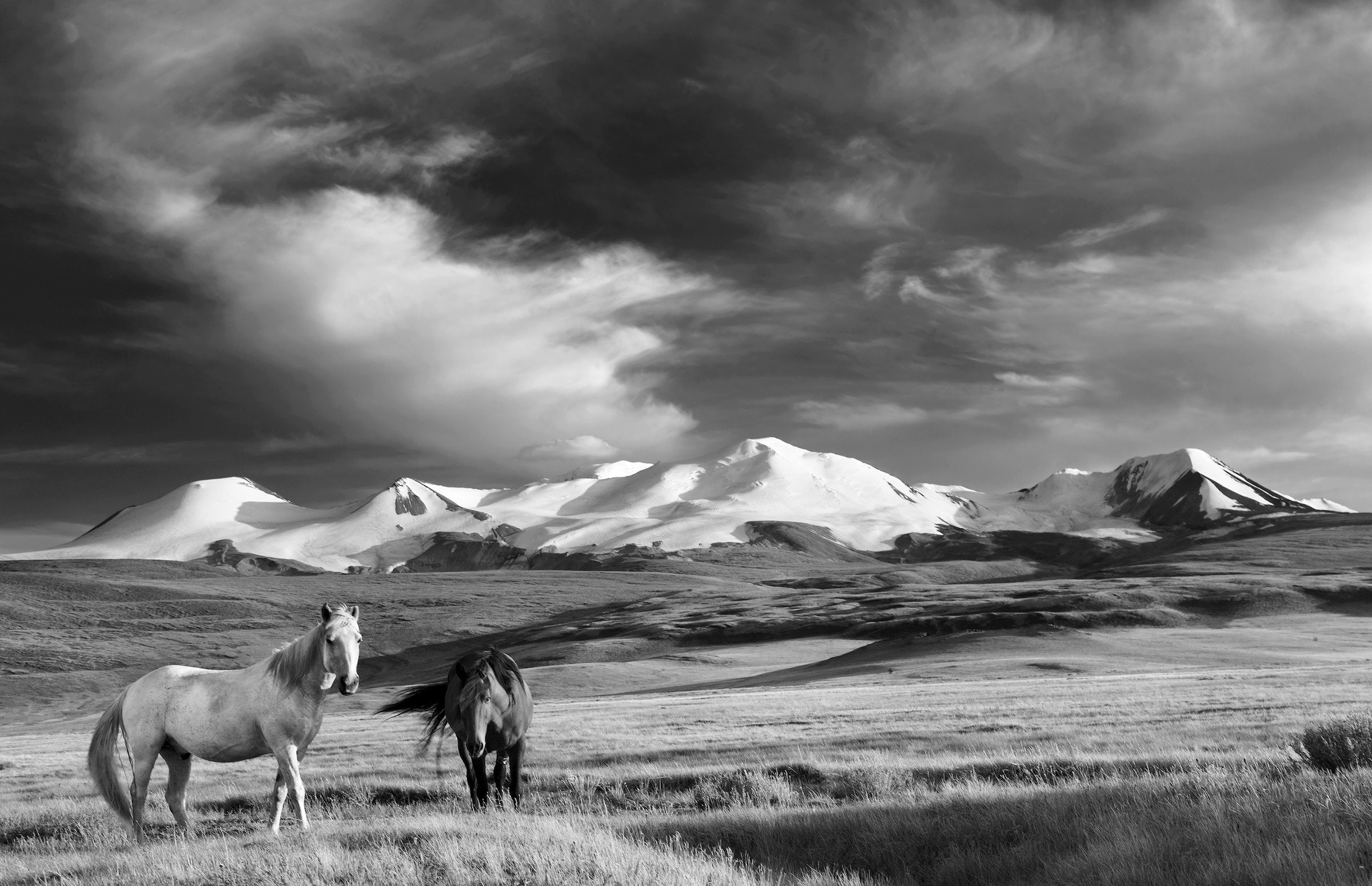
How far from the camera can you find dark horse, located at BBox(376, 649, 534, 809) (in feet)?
45.2

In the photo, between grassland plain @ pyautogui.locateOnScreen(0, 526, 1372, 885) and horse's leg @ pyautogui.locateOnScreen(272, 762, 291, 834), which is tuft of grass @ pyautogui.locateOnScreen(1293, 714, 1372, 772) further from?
horse's leg @ pyautogui.locateOnScreen(272, 762, 291, 834)

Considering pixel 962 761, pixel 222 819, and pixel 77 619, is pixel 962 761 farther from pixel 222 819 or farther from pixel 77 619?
pixel 77 619

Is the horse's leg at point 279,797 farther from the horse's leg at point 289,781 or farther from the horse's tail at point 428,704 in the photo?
the horse's tail at point 428,704

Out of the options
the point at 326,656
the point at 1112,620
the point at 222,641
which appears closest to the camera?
the point at 326,656

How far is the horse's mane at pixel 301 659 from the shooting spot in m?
11.9

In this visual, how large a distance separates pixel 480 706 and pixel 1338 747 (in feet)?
36.4

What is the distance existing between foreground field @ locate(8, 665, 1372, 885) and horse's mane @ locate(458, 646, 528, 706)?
162 centimetres

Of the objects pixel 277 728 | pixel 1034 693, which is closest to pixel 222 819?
pixel 277 728

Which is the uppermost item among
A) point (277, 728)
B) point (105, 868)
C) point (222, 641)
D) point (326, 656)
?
point (326, 656)

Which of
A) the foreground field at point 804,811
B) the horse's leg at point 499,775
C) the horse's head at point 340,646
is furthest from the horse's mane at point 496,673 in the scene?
the horse's head at point 340,646

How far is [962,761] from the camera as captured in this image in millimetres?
16750

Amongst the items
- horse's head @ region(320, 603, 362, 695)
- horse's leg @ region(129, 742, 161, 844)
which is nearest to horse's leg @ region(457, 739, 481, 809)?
horse's head @ region(320, 603, 362, 695)

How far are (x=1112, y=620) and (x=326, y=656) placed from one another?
119 meters

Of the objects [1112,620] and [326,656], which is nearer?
[326,656]
